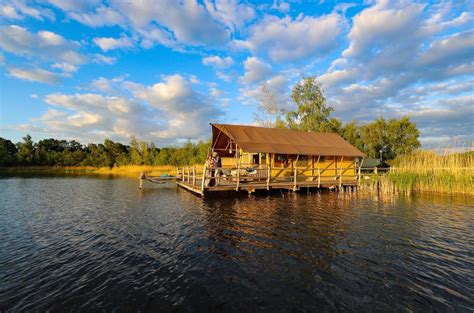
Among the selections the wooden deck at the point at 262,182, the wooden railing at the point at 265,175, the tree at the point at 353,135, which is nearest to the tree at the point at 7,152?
the wooden deck at the point at 262,182

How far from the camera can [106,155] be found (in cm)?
6016

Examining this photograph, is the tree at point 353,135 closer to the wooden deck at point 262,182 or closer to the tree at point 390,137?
the tree at point 390,137

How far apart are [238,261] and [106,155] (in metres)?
61.8

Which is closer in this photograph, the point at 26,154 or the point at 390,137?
the point at 390,137

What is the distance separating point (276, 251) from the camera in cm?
729

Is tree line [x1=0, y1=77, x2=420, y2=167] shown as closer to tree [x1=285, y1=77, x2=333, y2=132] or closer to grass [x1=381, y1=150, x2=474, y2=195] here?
tree [x1=285, y1=77, x2=333, y2=132]

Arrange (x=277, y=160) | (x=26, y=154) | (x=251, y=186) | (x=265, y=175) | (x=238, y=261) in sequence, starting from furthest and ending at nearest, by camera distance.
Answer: (x=26, y=154), (x=277, y=160), (x=265, y=175), (x=251, y=186), (x=238, y=261)

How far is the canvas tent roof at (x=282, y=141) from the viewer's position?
18.7m

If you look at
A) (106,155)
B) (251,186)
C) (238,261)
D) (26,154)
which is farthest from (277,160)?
(26,154)

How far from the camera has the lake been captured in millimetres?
4879

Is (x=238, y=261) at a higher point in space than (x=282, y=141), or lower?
lower

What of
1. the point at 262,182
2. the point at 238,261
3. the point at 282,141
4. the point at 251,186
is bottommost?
the point at 238,261

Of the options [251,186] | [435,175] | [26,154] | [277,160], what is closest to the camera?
[251,186]

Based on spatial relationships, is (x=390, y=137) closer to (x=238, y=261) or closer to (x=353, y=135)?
(x=353, y=135)
